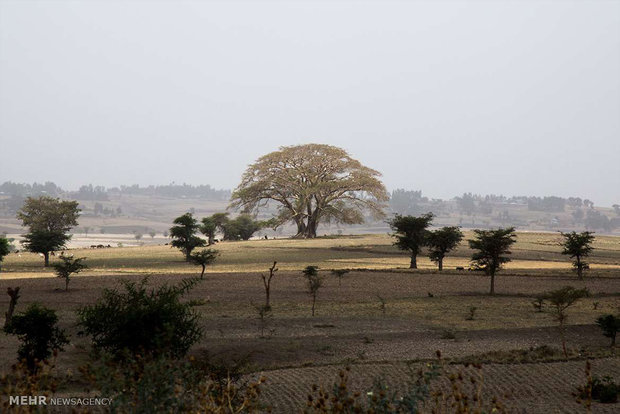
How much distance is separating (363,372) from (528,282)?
125 ft

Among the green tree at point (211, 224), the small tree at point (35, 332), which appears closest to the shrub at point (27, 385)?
the small tree at point (35, 332)

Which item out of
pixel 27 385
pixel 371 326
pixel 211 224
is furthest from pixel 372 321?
pixel 211 224

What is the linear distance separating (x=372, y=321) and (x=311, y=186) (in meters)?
80.9

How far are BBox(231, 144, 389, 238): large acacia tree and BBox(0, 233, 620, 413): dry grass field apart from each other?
39303 millimetres

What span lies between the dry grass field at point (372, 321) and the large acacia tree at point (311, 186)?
129 ft

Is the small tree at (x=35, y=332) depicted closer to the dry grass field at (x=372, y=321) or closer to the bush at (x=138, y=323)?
the dry grass field at (x=372, y=321)

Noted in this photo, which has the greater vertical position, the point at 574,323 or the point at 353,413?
the point at 353,413

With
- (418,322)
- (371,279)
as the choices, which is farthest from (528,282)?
(418,322)

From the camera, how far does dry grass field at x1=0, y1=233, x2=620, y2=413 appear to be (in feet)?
67.8

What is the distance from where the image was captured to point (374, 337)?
29.2 metres

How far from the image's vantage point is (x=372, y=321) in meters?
34.1

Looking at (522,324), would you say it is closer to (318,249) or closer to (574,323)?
(574,323)

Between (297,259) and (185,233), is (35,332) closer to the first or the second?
(185,233)

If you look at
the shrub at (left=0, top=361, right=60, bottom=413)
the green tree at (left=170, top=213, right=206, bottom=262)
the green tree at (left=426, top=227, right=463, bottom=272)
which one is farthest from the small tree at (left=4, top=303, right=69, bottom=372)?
the green tree at (left=170, top=213, right=206, bottom=262)
